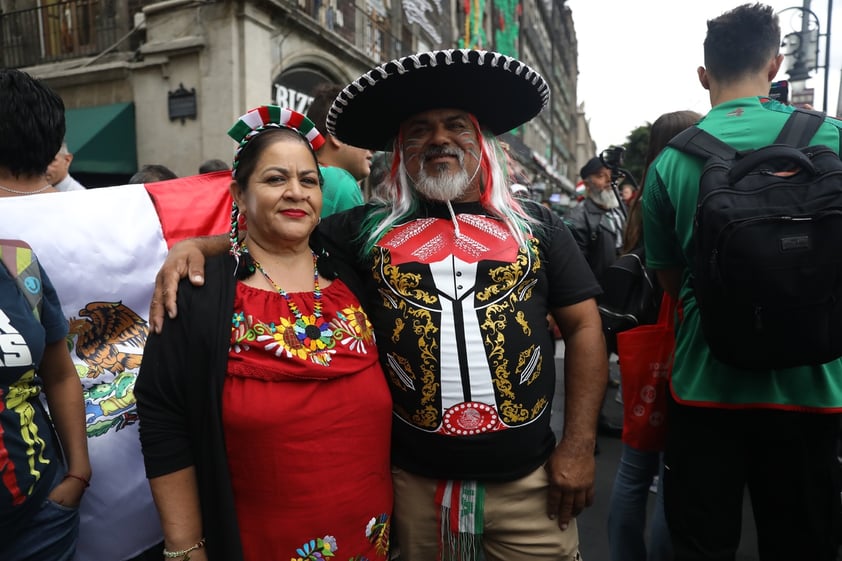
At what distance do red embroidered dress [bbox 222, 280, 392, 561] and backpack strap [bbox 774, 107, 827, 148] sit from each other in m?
1.43

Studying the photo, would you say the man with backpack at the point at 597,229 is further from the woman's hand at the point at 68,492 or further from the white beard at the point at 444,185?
the woman's hand at the point at 68,492

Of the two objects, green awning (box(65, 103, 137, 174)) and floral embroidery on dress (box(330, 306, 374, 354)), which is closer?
floral embroidery on dress (box(330, 306, 374, 354))

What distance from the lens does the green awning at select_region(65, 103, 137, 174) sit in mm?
7809

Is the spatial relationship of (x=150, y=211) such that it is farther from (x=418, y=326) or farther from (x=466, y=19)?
(x=466, y=19)

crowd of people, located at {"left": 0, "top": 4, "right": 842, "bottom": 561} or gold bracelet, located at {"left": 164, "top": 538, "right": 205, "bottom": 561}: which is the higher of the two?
crowd of people, located at {"left": 0, "top": 4, "right": 842, "bottom": 561}

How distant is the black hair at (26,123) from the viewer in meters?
1.63

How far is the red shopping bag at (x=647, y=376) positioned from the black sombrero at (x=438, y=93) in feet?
3.08

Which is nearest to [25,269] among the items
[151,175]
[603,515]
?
[151,175]

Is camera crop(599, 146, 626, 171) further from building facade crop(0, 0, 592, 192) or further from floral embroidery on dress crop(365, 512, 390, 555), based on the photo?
building facade crop(0, 0, 592, 192)

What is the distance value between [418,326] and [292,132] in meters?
0.68

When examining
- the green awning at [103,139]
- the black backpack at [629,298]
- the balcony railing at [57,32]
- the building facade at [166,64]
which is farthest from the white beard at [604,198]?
the balcony railing at [57,32]

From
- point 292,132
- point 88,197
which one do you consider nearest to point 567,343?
point 292,132

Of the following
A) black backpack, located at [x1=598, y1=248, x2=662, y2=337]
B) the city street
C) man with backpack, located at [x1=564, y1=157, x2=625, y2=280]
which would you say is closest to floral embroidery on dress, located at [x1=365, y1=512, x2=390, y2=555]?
black backpack, located at [x1=598, y1=248, x2=662, y2=337]

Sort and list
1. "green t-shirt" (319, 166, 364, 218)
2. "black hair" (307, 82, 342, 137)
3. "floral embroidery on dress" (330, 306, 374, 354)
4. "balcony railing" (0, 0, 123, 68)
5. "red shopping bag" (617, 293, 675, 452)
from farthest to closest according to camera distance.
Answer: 1. "balcony railing" (0, 0, 123, 68)
2. "black hair" (307, 82, 342, 137)
3. "green t-shirt" (319, 166, 364, 218)
4. "red shopping bag" (617, 293, 675, 452)
5. "floral embroidery on dress" (330, 306, 374, 354)
